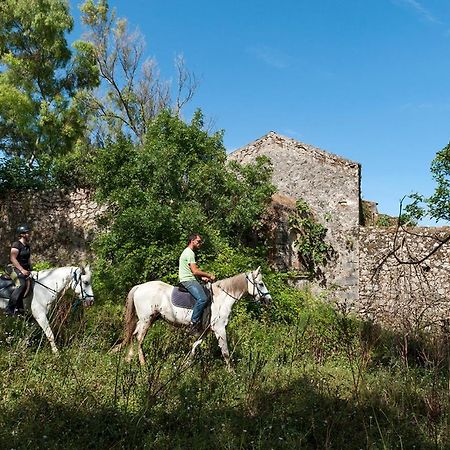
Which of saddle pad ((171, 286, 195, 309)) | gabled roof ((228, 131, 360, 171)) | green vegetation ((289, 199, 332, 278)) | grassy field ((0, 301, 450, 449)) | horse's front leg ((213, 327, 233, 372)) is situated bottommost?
grassy field ((0, 301, 450, 449))

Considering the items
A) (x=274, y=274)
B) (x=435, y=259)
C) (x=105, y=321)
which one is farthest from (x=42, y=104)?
(x=435, y=259)

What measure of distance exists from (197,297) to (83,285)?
2.04m

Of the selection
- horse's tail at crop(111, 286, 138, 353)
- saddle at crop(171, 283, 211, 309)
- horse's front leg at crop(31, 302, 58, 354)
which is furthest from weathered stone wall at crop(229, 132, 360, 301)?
horse's front leg at crop(31, 302, 58, 354)

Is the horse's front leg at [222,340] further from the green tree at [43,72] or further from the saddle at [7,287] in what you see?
the green tree at [43,72]

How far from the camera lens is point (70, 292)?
29.9 ft

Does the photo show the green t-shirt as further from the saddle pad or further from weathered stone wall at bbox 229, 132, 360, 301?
weathered stone wall at bbox 229, 132, 360, 301

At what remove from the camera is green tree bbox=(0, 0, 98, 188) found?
69.7 ft

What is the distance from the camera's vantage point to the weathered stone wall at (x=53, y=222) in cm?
1609

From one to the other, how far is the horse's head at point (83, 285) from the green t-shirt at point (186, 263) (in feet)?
5.39

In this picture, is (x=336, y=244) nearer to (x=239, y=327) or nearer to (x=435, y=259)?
(x=435, y=259)

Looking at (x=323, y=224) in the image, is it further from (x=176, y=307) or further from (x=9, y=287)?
(x=9, y=287)

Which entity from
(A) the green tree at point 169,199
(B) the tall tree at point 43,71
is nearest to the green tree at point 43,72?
(B) the tall tree at point 43,71

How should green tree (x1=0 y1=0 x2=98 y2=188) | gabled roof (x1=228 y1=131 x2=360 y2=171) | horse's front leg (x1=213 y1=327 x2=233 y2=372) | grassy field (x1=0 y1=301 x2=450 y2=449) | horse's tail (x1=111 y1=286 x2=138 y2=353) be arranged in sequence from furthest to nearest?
green tree (x1=0 y1=0 x2=98 y2=188) → gabled roof (x1=228 y1=131 x2=360 y2=171) → horse's tail (x1=111 y1=286 x2=138 y2=353) → horse's front leg (x1=213 y1=327 x2=233 y2=372) → grassy field (x1=0 y1=301 x2=450 y2=449)

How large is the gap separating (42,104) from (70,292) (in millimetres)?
14690
